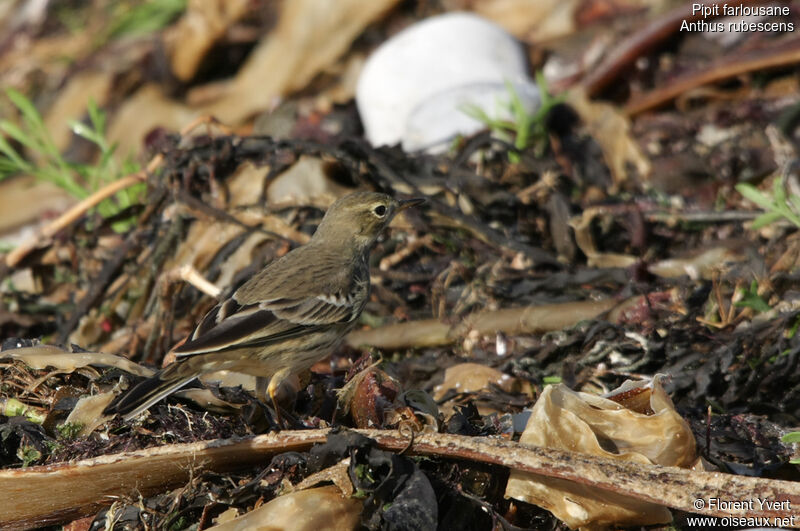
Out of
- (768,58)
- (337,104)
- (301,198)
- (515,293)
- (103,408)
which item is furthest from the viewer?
(337,104)

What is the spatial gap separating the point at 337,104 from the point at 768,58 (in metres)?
3.36

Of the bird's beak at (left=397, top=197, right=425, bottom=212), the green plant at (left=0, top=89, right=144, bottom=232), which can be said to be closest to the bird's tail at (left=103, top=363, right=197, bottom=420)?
the bird's beak at (left=397, top=197, right=425, bottom=212)

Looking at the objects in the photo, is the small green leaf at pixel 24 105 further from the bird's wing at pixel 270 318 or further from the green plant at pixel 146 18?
the green plant at pixel 146 18

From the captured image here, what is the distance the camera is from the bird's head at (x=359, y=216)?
16.0ft

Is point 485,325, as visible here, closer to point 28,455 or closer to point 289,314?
point 289,314

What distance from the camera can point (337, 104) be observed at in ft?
26.2

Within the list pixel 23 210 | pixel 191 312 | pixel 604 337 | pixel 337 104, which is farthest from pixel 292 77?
pixel 604 337

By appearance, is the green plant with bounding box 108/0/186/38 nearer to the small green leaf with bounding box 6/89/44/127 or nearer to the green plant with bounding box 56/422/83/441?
the small green leaf with bounding box 6/89/44/127

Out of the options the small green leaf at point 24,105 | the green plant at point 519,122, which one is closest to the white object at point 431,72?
the green plant at point 519,122

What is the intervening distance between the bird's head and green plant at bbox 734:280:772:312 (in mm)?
1631

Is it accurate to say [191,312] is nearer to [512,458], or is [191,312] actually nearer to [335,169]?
[335,169]

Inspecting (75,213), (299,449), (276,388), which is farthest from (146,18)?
(299,449)

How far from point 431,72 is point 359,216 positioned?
2.73 metres

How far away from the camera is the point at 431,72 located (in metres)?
7.29
